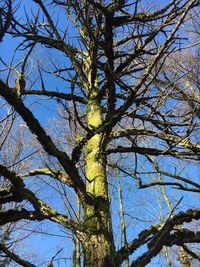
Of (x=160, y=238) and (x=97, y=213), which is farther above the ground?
(x=97, y=213)

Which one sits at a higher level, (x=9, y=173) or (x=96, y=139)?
(x=96, y=139)

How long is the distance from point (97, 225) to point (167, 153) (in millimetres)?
946

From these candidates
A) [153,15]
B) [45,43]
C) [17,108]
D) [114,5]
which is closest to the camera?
[17,108]

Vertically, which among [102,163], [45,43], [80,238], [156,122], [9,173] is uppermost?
[45,43]

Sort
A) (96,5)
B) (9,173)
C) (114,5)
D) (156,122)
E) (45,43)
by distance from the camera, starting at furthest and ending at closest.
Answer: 1. (45,43)
2. (156,122)
3. (114,5)
4. (96,5)
5. (9,173)

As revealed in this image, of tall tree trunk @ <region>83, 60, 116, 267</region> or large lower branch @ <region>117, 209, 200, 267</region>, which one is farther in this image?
tall tree trunk @ <region>83, 60, 116, 267</region>

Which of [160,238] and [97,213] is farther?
[97,213]

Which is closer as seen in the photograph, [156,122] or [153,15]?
[153,15]

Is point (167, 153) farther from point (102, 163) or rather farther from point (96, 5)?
point (96, 5)

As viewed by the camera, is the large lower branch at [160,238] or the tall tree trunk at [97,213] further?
the tall tree trunk at [97,213]

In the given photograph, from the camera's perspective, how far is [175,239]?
8.02 ft

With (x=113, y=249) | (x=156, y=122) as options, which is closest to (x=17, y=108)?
(x=113, y=249)

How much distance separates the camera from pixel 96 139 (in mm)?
3057

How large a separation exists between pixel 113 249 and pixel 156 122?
1634 mm
